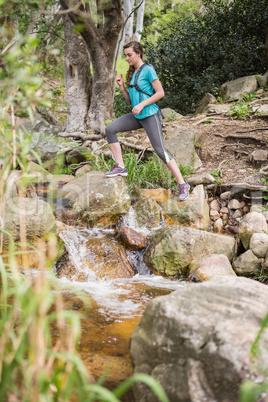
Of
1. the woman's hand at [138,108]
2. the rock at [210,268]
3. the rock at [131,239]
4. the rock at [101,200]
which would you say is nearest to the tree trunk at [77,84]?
the rock at [101,200]

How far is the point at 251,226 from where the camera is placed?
4836 mm

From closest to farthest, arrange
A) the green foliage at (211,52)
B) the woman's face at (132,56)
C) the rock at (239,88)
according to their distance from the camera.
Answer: the woman's face at (132,56) → the rock at (239,88) → the green foliage at (211,52)

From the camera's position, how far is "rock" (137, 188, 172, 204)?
5.90 m

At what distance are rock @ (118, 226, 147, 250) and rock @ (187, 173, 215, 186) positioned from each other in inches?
58.2

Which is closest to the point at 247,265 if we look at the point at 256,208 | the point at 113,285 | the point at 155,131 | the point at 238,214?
the point at 256,208

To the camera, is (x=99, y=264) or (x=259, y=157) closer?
(x=99, y=264)

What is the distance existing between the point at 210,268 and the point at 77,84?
635cm

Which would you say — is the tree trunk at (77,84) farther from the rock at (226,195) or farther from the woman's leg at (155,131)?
the rock at (226,195)

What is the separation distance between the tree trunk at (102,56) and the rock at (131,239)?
150 inches

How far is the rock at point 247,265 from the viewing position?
4461mm

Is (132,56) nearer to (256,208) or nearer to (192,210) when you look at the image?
(192,210)

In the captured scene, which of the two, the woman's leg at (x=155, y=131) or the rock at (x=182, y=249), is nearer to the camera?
the rock at (x=182, y=249)

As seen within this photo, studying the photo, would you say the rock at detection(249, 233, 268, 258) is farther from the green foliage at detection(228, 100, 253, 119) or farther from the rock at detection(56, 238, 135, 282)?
the green foliage at detection(228, 100, 253, 119)

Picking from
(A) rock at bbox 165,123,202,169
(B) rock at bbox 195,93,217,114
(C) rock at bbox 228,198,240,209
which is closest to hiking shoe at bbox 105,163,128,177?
(A) rock at bbox 165,123,202,169
